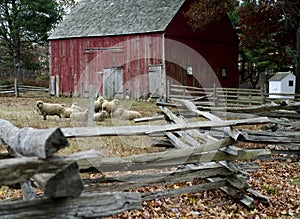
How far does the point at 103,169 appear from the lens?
5020 millimetres

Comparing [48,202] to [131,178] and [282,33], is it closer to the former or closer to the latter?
[131,178]

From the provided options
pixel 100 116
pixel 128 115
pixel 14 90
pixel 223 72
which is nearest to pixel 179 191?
pixel 100 116

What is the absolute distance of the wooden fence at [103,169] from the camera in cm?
320

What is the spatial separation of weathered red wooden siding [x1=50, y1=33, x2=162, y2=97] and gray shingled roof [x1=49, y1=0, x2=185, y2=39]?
0.44m

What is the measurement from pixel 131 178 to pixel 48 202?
2.14 meters

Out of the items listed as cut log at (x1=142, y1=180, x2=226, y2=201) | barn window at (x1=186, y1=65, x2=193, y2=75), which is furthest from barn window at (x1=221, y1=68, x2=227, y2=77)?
cut log at (x1=142, y1=180, x2=226, y2=201)


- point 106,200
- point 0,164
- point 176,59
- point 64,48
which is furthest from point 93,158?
point 64,48

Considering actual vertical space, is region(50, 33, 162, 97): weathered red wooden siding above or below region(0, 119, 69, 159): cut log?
above

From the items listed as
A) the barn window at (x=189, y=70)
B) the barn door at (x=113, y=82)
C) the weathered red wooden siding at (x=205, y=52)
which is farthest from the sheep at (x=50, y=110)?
the barn window at (x=189, y=70)

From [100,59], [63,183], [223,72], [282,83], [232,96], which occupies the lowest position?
[63,183]

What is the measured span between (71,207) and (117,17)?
2483cm

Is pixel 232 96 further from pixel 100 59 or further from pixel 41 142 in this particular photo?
pixel 41 142

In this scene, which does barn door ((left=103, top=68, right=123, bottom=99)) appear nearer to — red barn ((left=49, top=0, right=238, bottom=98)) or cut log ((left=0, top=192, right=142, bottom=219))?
red barn ((left=49, top=0, right=238, bottom=98))

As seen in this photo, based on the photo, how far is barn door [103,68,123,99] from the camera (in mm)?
26672
